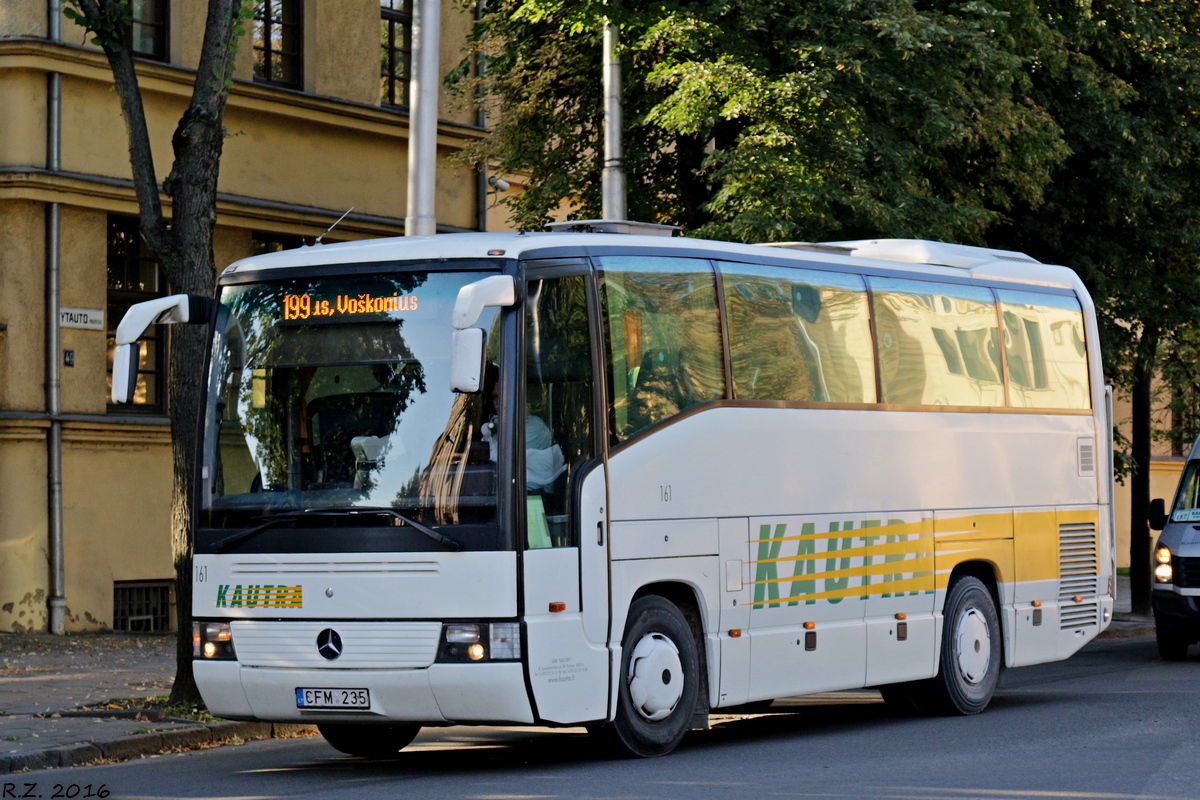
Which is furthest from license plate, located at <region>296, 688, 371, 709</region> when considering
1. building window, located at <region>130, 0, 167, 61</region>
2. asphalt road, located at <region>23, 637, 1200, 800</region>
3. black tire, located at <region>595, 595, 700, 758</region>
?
building window, located at <region>130, 0, 167, 61</region>

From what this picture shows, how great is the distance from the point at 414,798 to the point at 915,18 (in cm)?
1095

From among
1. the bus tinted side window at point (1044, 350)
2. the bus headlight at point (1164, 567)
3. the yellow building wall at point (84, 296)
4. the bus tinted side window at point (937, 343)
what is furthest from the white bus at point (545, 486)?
the yellow building wall at point (84, 296)

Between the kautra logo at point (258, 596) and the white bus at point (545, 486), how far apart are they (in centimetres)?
2

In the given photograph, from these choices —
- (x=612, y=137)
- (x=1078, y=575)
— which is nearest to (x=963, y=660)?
(x=1078, y=575)

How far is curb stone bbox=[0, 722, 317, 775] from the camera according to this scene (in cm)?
1119

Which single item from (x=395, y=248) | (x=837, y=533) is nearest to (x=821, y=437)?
(x=837, y=533)

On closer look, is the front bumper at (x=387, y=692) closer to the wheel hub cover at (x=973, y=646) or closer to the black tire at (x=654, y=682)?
the black tire at (x=654, y=682)

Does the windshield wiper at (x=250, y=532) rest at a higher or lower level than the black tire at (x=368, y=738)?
higher

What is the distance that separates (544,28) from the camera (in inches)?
867

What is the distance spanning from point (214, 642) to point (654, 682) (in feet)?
8.62

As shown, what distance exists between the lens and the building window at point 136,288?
843 inches

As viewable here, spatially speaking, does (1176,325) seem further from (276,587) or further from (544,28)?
(276,587)

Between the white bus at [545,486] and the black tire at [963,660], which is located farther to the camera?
the black tire at [963,660]

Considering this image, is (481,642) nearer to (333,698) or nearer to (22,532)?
(333,698)
